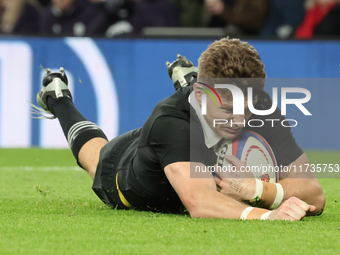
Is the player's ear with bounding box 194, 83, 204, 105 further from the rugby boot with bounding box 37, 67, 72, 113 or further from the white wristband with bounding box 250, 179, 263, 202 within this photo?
the rugby boot with bounding box 37, 67, 72, 113

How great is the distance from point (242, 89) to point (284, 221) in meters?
0.69

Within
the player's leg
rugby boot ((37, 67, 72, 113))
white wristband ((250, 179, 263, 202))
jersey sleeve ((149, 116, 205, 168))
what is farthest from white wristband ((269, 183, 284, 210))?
rugby boot ((37, 67, 72, 113))

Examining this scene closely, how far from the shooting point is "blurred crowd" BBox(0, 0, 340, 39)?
7945 millimetres

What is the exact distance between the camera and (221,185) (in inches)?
112

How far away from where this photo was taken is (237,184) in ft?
9.29

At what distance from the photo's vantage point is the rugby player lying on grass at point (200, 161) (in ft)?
8.80

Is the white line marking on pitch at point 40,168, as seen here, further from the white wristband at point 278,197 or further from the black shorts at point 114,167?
the white wristband at point 278,197

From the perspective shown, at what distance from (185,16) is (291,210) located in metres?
5.95

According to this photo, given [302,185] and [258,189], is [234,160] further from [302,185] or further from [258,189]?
[302,185]

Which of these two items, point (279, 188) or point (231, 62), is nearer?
point (231, 62)

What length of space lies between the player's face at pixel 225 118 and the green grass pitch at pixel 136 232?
49 centimetres

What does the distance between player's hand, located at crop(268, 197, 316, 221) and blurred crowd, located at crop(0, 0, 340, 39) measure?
17.7 feet

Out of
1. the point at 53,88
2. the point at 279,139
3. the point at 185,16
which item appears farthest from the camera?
the point at 185,16

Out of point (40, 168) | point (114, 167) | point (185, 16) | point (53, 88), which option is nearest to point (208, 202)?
point (114, 167)
